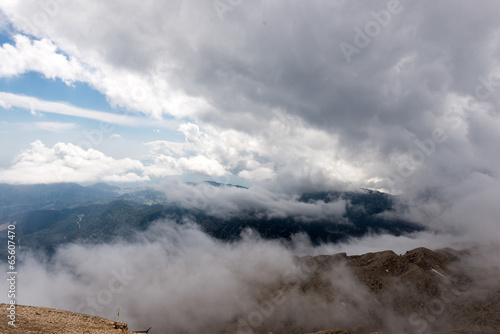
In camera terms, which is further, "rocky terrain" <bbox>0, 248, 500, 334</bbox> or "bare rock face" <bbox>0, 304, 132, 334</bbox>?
"rocky terrain" <bbox>0, 248, 500, 334</bbox>

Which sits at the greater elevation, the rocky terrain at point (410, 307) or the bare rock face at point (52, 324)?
the bare rock face at point (52, 324)

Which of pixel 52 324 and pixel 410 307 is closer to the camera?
pixel 52 324

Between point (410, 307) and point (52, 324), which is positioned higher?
point (52, 324)

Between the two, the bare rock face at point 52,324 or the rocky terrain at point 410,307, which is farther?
the rocky terrain at point 410,307

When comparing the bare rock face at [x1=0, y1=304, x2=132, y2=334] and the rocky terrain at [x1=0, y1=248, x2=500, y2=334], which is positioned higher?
the bare rock face at [x1=0, y1=304, x2=132, y2=334]

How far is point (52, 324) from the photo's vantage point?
35.9m

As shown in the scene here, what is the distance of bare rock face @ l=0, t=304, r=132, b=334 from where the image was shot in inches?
1265

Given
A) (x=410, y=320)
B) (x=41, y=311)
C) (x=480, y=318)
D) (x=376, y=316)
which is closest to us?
(x=41, y=311)

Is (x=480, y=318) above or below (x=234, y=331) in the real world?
above

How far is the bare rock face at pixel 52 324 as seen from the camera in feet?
105

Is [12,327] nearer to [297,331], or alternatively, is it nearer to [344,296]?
[297,331]

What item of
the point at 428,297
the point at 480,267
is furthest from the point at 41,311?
the point at 480,267

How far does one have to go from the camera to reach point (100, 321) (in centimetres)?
4247

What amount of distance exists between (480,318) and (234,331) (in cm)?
16033
